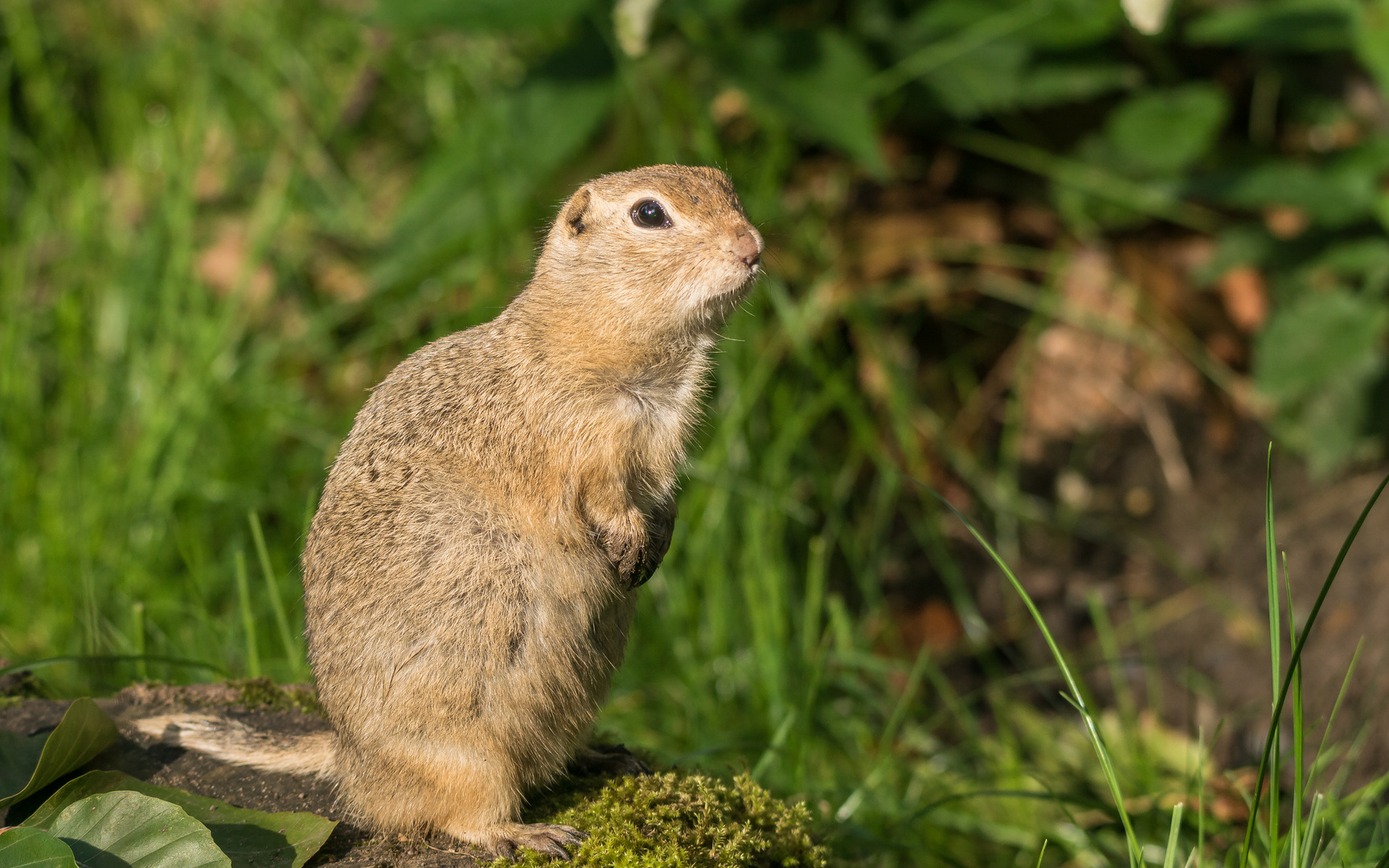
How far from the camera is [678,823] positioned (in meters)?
3.28

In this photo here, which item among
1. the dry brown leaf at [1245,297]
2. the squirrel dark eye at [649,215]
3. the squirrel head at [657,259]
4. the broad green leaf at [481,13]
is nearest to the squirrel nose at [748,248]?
the squirrel head at [657,259]

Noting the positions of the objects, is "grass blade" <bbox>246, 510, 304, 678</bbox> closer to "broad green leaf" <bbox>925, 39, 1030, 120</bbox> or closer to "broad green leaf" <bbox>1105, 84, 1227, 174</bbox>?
"broad green leaf" <bbox>925, 39, 1030, 120</bbox>

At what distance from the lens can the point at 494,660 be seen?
3238mm

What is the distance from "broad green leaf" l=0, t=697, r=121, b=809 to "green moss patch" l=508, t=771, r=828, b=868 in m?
1.17

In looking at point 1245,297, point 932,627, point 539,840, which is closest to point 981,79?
point 1245,297

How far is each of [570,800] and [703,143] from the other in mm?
3938

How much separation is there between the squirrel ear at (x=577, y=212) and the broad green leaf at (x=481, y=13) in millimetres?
1968

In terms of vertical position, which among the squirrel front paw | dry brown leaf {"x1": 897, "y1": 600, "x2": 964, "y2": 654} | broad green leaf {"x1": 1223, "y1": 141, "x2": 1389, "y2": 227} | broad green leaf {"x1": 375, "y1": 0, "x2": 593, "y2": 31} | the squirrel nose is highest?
broad green leaf {"x1": 375, "y1": 0, "x2": 593, "y2": 31}

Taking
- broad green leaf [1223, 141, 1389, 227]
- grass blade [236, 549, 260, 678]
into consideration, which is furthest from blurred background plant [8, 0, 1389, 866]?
grass blade [236, 549, 260, 678]

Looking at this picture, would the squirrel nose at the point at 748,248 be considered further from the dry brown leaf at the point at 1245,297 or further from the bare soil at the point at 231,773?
the dry brown leaf at the point at 1245,297

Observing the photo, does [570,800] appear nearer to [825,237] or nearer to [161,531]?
[161,531]

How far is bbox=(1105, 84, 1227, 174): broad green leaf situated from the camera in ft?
21.0

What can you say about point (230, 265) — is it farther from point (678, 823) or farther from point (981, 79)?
point (678, 823)

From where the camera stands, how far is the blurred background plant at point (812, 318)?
18.2ft
